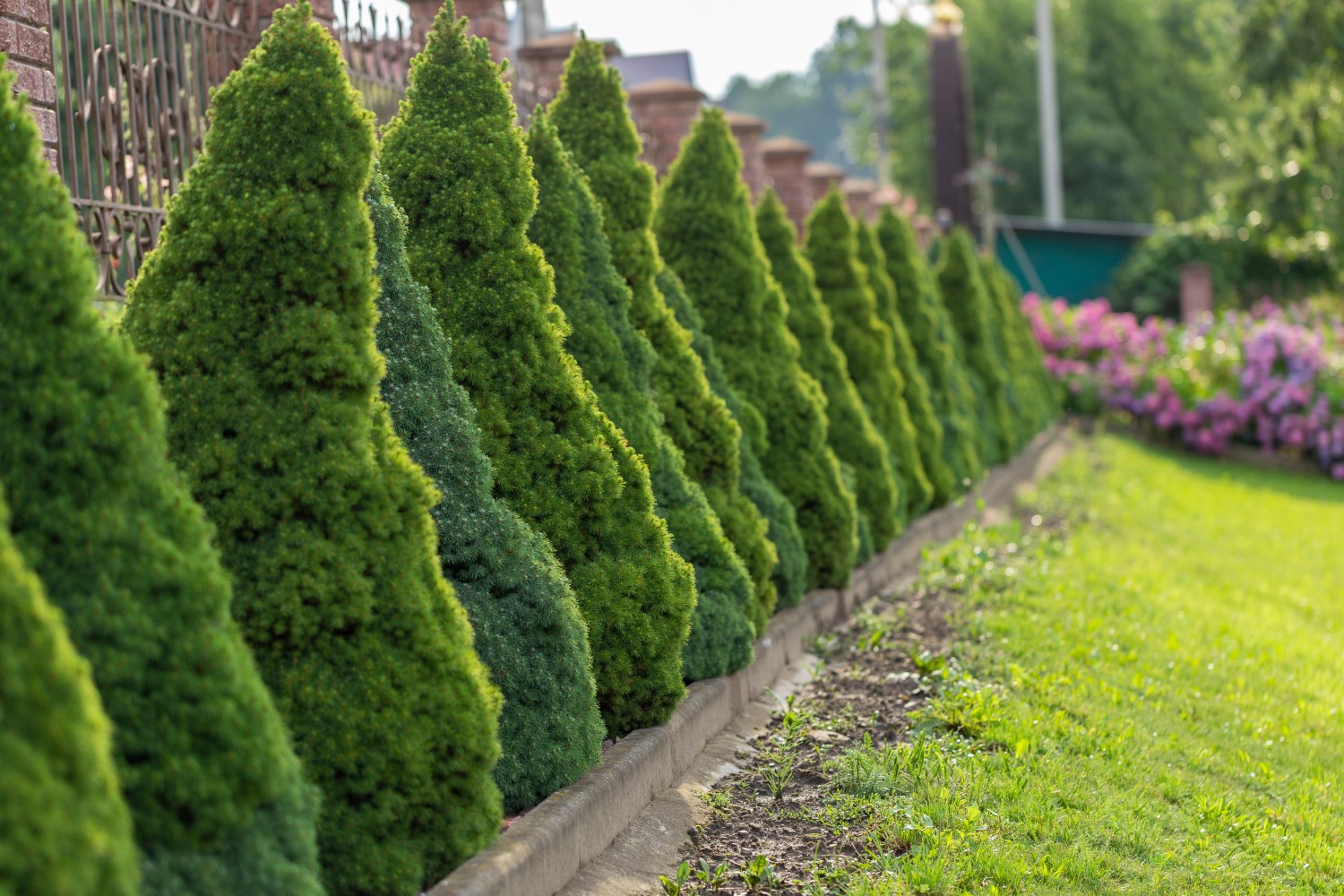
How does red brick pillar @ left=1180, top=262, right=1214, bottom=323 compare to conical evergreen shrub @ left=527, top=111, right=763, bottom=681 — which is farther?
red brick pillar @ left=1180, top=262, right=1214, bottom=323

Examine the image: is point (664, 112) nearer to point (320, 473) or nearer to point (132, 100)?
point (132, 100)

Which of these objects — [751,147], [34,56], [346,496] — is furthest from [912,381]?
[346,496]

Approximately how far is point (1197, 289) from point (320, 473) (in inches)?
1083

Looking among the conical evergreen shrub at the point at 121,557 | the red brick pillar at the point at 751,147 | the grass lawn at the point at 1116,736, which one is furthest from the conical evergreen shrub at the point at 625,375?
the red brick pillar at the point at 751,147

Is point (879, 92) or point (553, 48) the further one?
point (879, 92)

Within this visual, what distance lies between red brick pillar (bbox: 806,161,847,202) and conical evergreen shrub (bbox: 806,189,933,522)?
4.21 m

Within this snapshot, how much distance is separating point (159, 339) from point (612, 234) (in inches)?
122

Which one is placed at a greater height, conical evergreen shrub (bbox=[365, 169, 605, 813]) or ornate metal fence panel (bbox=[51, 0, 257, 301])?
ornate metal fence panel (bbox=[51, 0, 257, 301])

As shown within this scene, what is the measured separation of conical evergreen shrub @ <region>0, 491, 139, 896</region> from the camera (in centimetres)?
215

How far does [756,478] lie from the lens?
7.28 meters

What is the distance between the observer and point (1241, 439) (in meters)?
19.8

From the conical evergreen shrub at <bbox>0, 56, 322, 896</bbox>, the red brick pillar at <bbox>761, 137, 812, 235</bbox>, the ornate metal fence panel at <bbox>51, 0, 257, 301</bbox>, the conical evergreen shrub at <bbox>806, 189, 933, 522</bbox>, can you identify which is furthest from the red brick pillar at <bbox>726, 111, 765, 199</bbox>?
the conical evergreen shrub at <bbox>0, 56, 322, 896</bbox>

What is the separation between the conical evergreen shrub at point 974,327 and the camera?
1491cm

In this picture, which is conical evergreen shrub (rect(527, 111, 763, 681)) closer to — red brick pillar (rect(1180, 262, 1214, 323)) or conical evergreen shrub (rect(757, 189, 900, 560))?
conical evergreen shrub (rect(757, 189, 900, 560))
